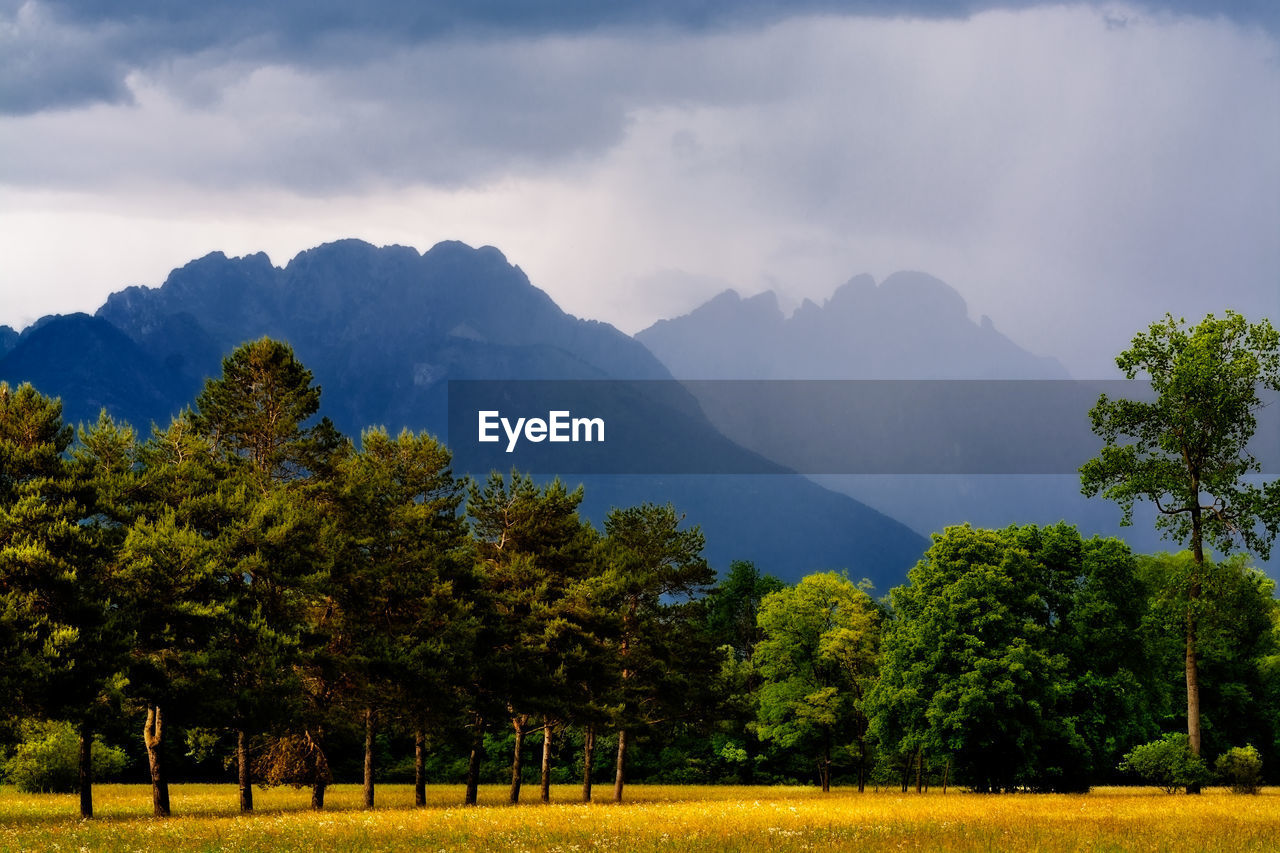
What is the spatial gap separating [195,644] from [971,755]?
41761 millimetres

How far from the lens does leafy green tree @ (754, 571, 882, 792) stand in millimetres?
74812

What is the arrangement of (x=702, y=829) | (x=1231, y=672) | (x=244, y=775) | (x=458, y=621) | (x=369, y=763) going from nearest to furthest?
(x=702, y=829), (x=244, y=775), (x=458, y=621), (x=369, y=763), (x=1231, y=672)

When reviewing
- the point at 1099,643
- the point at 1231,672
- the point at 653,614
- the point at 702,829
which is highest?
the point at 653,614

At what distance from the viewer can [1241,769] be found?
44.2 meters

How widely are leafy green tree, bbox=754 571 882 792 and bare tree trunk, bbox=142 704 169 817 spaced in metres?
46.6

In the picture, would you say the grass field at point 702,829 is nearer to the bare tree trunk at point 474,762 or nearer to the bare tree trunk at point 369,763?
the bare tree trunk at point 369,763

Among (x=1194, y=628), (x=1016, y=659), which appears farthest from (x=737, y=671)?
(x=1194, y=628)

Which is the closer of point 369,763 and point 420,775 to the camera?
point 369,763

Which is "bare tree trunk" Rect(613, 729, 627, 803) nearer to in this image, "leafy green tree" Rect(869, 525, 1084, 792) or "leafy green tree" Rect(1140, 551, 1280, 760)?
"leafy green tree" Rect(869, 525, 1084, 792)

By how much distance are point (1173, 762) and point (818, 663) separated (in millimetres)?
36865

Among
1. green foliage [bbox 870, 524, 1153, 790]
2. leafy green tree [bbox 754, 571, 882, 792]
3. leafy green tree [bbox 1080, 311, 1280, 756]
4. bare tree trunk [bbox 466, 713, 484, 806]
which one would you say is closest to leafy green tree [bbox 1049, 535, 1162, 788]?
green foliage [bbox 870, 524, 1153, 790]

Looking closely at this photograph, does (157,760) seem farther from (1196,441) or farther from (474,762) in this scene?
(1196,441)

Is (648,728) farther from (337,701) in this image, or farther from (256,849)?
(256,849)

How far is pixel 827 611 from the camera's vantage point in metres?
78.7
